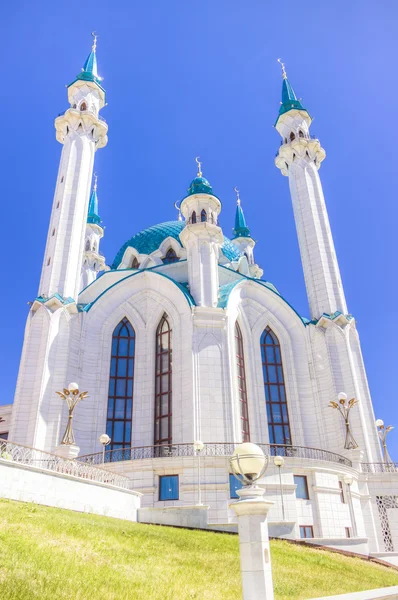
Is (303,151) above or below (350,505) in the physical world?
above

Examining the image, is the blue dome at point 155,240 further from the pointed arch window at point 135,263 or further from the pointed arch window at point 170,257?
the pointed arch window at point 170,257

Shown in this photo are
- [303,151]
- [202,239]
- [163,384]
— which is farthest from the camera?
[303,151]

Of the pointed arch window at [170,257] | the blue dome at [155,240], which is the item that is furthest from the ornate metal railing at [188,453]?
the blue dome at [155,240]

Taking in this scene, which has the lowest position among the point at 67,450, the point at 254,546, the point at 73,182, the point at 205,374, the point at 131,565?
the point at 131,565

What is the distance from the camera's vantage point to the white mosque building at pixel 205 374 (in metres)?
21.5

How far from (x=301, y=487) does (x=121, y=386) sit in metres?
12.2

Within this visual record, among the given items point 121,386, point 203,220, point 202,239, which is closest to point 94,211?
point 203,220

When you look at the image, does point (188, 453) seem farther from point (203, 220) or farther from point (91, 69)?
point (91, 69)

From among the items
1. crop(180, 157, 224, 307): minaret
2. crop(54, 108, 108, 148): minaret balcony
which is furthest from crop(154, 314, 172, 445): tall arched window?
crop(54, 108, 108, 148): minaret balcony

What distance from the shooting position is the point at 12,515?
10508 millimetres

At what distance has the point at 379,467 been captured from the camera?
83.9 feet

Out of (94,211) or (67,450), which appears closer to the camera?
(67,450)

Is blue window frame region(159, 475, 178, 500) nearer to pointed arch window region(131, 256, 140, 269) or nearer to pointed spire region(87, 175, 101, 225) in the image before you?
pointed arch window region(131, 256, 140, 269)

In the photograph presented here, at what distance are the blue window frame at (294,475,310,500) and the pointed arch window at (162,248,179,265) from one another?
20.7 meters
